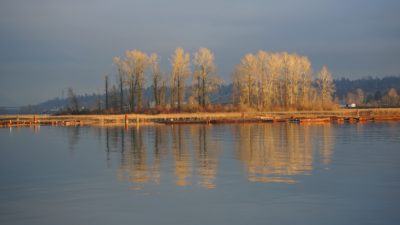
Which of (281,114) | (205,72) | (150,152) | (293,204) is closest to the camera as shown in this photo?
(293,204)

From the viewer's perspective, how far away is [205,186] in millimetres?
18688

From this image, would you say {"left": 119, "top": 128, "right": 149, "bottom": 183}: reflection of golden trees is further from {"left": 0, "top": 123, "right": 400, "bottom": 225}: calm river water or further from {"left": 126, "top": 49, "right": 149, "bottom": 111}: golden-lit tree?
{"left": 126, "top": 49, "right": 149, "bottom": 111}: golden-lit tree

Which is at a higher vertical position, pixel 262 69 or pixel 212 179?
pixel 262 69

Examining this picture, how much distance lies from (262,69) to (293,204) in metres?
79.4

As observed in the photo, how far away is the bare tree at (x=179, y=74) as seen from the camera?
296ft

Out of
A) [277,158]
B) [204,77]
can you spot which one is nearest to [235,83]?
[204,77]

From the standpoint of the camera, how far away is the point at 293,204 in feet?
51.0

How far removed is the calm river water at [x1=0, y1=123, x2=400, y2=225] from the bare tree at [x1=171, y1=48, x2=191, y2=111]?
5957cm

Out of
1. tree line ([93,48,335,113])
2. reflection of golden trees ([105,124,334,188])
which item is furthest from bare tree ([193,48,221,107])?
reflection of golden trees ([105,124,334,188])

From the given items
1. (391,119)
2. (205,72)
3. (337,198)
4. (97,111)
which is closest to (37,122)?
(97,111)

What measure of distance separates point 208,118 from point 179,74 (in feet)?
59.4

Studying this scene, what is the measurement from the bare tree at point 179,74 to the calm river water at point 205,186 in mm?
59567

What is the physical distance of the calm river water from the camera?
14445 millimetres

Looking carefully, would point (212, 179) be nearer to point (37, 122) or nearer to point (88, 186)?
point (88, 186)
